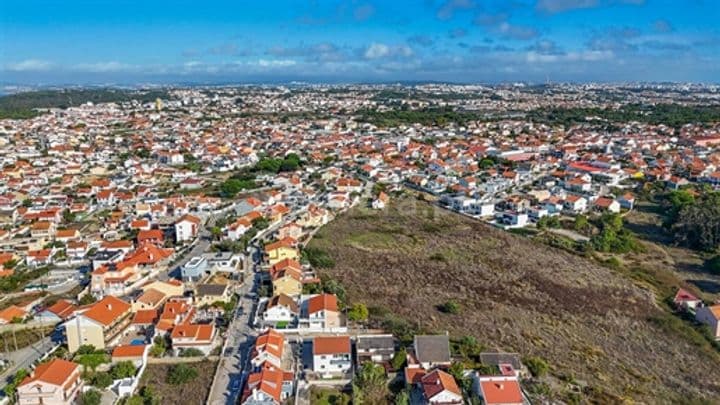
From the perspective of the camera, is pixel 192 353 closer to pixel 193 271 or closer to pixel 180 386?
pixel 180 386

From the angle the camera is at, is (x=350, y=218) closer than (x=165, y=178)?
Yes

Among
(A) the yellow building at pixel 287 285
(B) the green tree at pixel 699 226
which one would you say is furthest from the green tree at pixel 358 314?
(B) the green tree at pixel 699 226

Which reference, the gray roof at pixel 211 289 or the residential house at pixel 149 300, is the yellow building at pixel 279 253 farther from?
the residential house at pixel 149 300

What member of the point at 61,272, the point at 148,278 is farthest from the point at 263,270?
the point at 61,272

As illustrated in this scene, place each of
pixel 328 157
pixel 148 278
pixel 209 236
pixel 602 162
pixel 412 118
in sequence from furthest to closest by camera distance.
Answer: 1. pixel 412 118
2. pixel 328 157
3. pixel 602 162
4. pixel 209 236
5. pixel 148 278

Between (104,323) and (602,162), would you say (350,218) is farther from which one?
(602,162)

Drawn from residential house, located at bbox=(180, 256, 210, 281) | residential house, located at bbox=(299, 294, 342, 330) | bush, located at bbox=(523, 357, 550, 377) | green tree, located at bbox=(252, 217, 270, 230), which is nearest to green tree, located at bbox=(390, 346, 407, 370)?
residential house, located at bbox=(299, 294, 342, 330)
